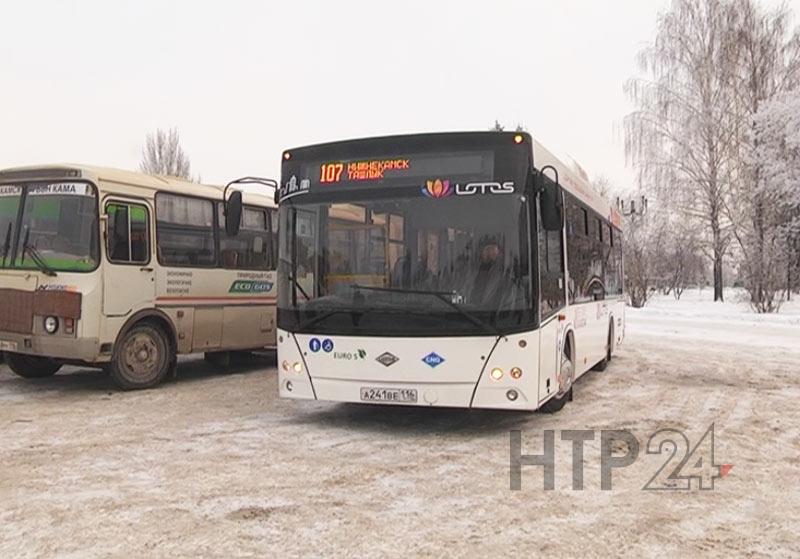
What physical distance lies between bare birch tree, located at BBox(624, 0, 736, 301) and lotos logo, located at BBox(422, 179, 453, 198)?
3119 centimetres

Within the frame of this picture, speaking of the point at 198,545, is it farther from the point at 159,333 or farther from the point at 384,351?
the point at 159,333

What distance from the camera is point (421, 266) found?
7.20 meters

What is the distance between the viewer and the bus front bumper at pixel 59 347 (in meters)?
9.34

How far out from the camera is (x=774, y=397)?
988cm

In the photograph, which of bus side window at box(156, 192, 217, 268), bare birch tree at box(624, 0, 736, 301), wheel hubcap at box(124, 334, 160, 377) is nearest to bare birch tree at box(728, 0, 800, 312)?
bare birch tree at box(624, 0, 736, 301)

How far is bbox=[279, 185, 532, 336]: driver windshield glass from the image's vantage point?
707 centimetres

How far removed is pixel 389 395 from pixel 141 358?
4.74 m

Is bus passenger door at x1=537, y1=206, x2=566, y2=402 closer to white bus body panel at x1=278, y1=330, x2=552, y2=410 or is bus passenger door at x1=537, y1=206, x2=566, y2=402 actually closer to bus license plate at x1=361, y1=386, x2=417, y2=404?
white bus body panel at x1=278, y1=330, x2=552, y2=410

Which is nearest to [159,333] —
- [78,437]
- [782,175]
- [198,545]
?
[78,437]

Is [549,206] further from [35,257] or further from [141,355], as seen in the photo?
[35,257]

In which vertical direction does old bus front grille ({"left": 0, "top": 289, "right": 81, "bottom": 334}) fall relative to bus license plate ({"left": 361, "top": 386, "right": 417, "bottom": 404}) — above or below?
above

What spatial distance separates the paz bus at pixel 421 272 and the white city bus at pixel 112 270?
1652 millimetres

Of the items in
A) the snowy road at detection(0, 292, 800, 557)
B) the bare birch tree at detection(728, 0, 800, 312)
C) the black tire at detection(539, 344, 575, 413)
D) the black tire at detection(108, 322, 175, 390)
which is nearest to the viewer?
the snowy road at detection(0, 292, 800, 557)

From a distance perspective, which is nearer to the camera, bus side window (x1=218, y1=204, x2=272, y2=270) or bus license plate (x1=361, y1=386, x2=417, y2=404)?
bus license plate (x1=361, y1=386, x2=417, y2=404)
